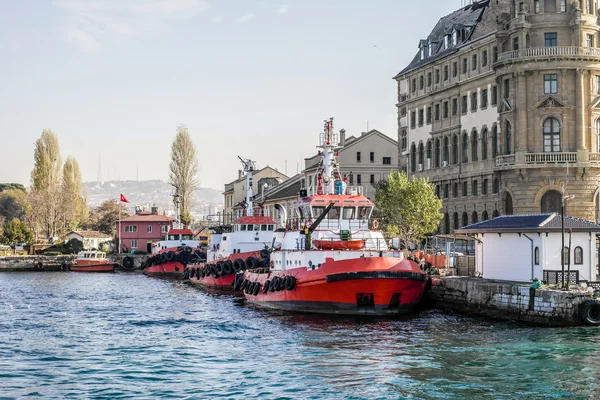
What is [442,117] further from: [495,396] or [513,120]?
[495,396]

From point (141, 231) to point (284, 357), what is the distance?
84.8 meters

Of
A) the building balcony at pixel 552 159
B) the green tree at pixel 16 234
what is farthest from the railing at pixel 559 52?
the green tree at pixel 16 234

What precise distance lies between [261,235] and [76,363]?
36.9 m

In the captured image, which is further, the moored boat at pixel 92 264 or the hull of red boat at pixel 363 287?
the moored boat at pixel 92 264

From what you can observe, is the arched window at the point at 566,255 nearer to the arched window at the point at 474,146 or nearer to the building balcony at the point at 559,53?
the building balcony at the point at 559,53

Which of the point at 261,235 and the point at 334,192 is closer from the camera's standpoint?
the point at 334,192

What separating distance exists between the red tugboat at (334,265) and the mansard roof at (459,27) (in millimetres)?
29714

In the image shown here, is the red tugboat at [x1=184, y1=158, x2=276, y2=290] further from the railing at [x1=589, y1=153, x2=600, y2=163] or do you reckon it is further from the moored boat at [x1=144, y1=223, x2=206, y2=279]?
the railing at [x1=589, y1=153, x2=600, y2=163]

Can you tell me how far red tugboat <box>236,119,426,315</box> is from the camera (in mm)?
38875

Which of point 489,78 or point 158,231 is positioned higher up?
point 489,78

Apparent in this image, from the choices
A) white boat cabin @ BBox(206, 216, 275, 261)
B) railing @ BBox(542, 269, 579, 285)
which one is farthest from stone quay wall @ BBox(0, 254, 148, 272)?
railing @ BBox(542, 269, 579, 285)

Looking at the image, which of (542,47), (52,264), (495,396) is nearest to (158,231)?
(52,264)

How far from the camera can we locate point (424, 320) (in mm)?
39031

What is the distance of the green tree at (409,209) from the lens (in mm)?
66312
